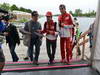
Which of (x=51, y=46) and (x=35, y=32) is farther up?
(x=35, y=32)

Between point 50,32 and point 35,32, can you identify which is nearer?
point 50,32

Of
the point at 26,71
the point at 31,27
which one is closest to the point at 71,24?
the point at 31,27

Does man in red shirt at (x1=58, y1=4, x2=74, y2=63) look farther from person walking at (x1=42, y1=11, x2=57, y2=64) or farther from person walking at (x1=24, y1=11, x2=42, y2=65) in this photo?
person walking at (x1=24, y1=11, x2=42, y2=65)

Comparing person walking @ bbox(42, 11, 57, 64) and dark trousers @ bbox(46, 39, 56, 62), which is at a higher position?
person walking @ bbox(42, 11, 57, 64)

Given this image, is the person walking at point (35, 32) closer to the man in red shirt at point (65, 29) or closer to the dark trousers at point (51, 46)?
the dark trousers at point (51, 46)

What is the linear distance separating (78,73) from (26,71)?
133 centimetres

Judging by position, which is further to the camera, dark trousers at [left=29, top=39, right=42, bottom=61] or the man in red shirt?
dark trousers at [left=29, top=39, right=42, bottom=61]

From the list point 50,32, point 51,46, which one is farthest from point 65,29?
point 51,46

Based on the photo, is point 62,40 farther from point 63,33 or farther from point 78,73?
point 78,73

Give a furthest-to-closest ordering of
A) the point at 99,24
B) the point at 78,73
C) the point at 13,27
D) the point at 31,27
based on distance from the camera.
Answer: the point at 13,27, the point at 31,27, the point at 99,24, the point at 78,73

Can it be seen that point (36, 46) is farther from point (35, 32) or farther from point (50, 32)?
point (50, 32)

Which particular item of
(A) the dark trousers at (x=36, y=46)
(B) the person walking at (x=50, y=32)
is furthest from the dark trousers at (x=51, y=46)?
(A) the dark trousers at (x=36, y=46)

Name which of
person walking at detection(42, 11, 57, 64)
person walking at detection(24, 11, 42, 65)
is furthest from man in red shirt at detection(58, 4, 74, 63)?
person walking at detection(24, 11, 42, 65)

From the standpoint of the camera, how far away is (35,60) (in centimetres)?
702
